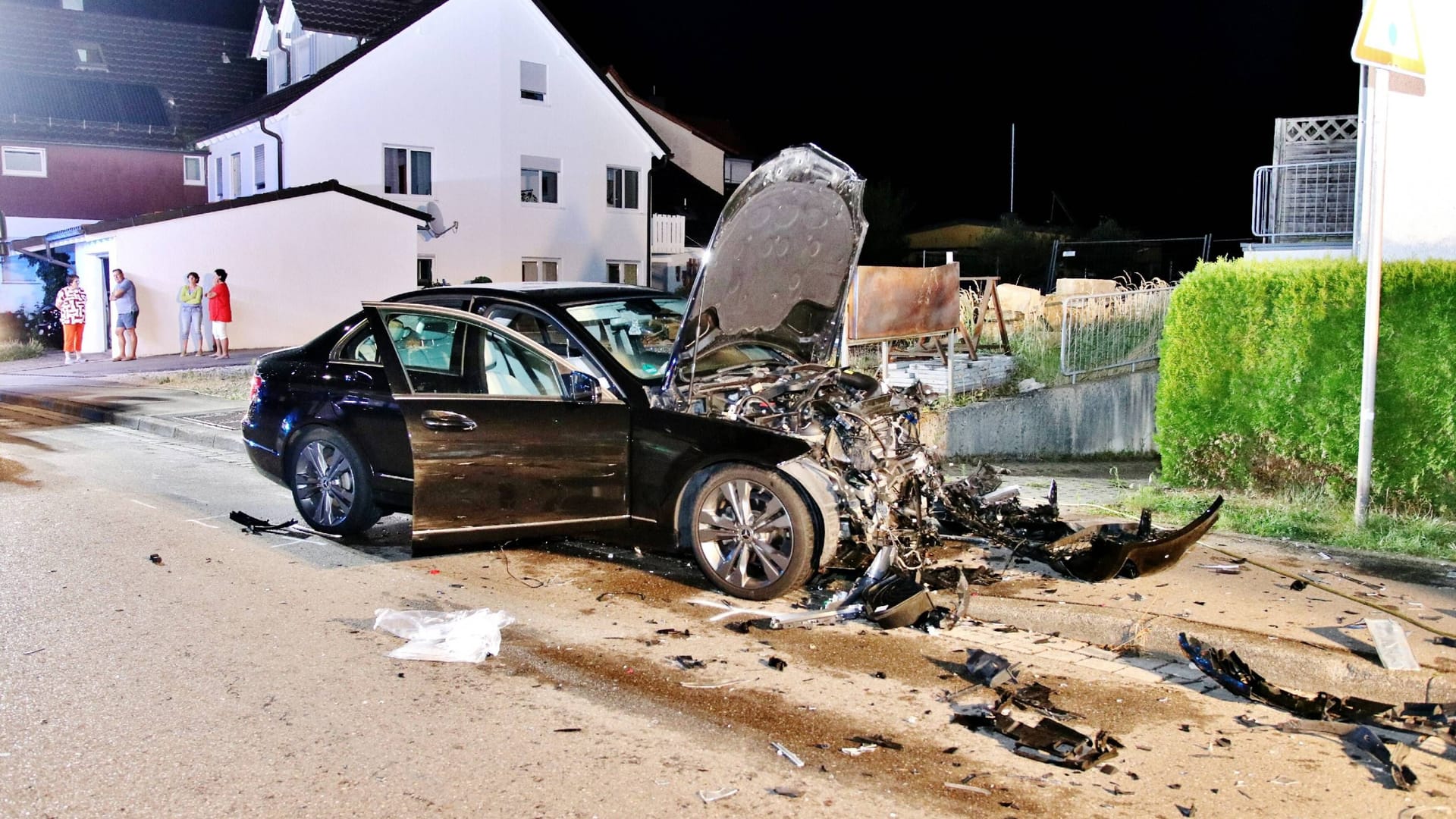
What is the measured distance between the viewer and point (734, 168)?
2099 inches

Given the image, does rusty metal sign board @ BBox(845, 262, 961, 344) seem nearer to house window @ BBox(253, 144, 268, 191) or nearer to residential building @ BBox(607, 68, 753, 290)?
residential building @ BBox(607, 68, 753, 290)

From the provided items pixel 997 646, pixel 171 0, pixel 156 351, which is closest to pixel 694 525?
pixel 997 646

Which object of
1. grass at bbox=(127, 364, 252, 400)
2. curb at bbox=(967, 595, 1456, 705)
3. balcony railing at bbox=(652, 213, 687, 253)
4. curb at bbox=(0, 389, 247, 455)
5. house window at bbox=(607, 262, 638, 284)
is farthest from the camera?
balcony railing at bbox=(652, 213, 687, 253)

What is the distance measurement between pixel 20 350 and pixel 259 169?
789 cm

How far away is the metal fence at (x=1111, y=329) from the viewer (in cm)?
1480

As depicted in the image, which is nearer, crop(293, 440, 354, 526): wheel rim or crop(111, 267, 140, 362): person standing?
crop(293, 440, 354, 526): wheel rim

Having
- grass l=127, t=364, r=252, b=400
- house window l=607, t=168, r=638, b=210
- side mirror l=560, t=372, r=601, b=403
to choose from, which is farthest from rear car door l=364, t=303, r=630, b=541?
house window l=607, t=168, r=638, b=210

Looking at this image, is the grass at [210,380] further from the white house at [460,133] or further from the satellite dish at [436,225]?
the satellite dish at [436,225]

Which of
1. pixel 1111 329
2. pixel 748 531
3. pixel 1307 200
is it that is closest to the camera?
pixel 748 531

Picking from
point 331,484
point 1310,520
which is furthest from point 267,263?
point 1310,520

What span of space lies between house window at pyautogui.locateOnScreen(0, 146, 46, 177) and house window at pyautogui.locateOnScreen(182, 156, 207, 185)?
355 cm

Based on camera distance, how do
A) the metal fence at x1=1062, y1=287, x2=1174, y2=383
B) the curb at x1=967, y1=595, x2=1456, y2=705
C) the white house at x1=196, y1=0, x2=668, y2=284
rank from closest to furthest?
the curb at x1=967, y1=595, x2=1456, y2=705
the metal fence at x1=1062, y1=287, x2=1174, y2=383
the white house at x1=196, y1=0, x2=668, y2=284

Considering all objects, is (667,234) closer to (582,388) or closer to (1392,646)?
(582,388)

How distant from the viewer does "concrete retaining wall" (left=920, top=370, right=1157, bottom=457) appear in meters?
12.7
